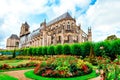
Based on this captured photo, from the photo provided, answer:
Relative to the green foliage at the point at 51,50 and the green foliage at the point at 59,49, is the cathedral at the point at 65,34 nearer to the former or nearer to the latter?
the green foliage at the point at 51,50

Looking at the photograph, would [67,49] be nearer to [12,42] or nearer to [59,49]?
[59,49]

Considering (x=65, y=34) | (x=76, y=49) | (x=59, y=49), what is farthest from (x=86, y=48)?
(x=65, y=34)

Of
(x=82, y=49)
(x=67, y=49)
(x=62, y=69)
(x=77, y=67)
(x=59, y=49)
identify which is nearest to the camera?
(x=62, y=69)

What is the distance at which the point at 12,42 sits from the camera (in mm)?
110250

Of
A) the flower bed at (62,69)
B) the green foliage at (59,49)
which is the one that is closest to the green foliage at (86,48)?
the green foliage at (59,49)

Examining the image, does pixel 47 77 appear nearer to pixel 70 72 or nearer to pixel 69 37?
pixel 70 72

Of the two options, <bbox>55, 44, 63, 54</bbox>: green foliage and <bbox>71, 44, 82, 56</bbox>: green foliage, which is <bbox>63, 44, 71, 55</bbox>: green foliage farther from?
<bbox>71, 44, 82, 56</bbox>: green foliage

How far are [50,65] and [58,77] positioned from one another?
1899 millimetres

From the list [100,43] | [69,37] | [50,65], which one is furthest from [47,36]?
[50,65]

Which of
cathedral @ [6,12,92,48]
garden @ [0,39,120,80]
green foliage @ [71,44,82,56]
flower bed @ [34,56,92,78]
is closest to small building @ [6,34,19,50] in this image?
cathedral @ [6,12,92,48]

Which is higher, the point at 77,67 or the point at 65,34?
the point at 65,34

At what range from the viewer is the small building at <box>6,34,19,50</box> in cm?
10834

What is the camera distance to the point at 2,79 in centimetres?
1061

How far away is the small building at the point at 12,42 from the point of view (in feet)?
355
